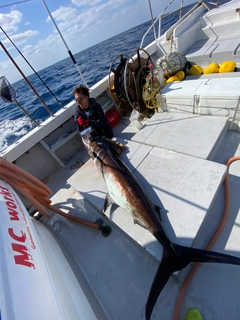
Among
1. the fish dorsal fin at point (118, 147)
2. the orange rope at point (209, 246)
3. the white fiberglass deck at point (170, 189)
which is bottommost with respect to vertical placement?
the orange rope at point (209, 246)

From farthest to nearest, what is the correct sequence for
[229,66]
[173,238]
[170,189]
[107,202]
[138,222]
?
[229,66] → [107,202] → [170,189] → [138,222] → [173,238]

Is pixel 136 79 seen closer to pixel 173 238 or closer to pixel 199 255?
pixel 173 238

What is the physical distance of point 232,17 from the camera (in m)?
5.57

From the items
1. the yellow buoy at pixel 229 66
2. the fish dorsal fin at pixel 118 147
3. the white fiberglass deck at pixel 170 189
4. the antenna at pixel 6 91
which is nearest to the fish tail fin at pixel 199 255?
the white fiberglass deck at pixel 170 189

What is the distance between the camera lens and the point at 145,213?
1.85 metres

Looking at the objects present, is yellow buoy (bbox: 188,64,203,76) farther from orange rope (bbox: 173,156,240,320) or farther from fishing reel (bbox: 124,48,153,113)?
orange rope (bbox: 173,156,240,320)

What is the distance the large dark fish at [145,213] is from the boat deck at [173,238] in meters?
0.14

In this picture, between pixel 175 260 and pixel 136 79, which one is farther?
pixel 136 79

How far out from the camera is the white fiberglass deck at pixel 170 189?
5.94ft

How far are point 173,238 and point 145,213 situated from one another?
387mm

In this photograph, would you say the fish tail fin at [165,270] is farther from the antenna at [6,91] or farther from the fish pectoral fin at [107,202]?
the antenna at [6,91]

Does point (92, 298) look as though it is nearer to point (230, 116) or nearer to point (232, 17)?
point (230, 116)

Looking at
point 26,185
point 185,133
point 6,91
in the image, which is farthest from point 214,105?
point 6,91

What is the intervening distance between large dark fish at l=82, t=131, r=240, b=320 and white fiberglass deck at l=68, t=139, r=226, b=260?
0.42 ft
